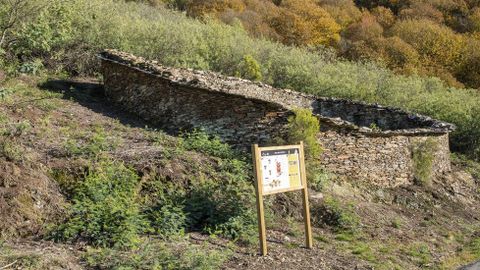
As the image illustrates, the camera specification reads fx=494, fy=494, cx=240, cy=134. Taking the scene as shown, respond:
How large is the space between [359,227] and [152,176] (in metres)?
3.41

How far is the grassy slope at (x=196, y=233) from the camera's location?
5.48 metres

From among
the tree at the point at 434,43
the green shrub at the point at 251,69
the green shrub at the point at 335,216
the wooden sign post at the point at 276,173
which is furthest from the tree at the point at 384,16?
the wooden sign post at the point at 276,173

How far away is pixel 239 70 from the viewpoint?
60.2 feet

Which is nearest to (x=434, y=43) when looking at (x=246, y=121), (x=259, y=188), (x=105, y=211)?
(x=246, y=121)

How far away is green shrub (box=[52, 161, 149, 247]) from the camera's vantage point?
575 cm

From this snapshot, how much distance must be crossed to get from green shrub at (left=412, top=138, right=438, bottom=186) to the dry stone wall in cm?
14

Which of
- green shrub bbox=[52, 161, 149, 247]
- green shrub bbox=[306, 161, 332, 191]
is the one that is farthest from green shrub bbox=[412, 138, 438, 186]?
green shrub bbox=[52, 161, 149, 247]

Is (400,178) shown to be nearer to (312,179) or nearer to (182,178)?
(312,179)

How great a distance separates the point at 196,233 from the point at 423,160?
21.0 feet

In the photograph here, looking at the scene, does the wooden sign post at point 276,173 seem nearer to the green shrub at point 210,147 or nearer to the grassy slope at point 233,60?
the green shrub at point 210,147

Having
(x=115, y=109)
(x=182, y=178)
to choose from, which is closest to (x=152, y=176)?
(x=182, y=178)

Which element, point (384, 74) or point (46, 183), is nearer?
point (46, 183)

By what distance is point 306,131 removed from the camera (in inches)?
348

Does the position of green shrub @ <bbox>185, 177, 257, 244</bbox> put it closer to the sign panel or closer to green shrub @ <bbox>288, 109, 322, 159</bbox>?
the sign panel
